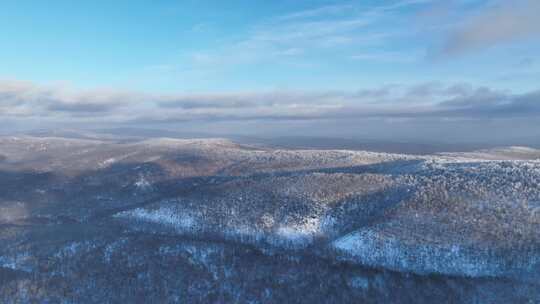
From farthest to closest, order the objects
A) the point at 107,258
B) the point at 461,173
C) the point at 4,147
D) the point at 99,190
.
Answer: the point at 4,147
the point at 99,190
the point at 461,173
the point at 107,258

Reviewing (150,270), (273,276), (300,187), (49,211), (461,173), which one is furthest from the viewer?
(49,211)

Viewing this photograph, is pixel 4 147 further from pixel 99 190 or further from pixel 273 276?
pixel 273 276

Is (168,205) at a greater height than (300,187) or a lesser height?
lesser

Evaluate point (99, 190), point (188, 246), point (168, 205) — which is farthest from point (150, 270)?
point (99, 190)

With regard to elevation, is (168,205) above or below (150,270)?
above

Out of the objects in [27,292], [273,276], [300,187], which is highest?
[300,187]

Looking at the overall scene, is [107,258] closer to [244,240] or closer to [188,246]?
[188,246]

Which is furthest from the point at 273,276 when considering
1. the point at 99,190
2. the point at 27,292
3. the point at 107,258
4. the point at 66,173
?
the point at 66,173

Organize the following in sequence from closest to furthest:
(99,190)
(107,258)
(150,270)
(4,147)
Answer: (150,270) < (107,258) < (99,190) < (4,147)

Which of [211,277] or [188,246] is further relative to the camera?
[188,246]
